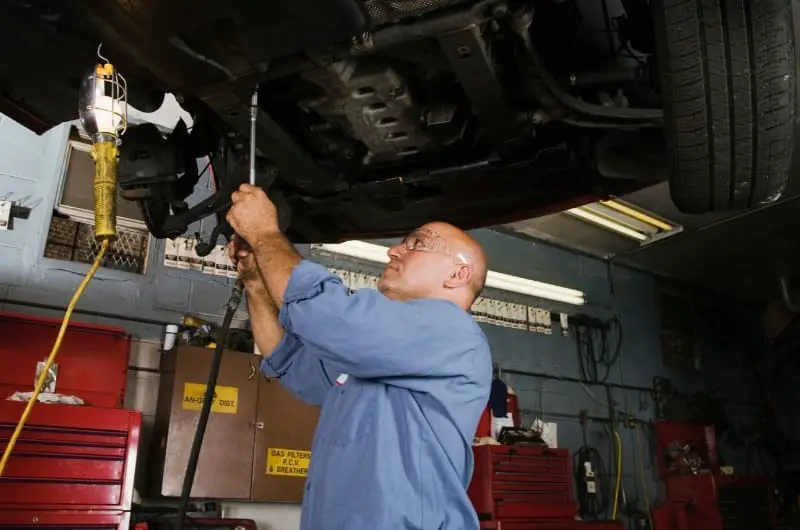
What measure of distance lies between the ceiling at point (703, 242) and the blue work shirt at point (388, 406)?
3.15 metres

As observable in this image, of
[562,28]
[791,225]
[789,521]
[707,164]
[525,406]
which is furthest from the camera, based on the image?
[789,521]

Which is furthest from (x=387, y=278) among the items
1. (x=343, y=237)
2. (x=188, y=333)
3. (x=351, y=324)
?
(x=188, y=333)

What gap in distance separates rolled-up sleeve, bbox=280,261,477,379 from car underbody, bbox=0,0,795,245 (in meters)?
0.45

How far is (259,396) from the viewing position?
2857 millimetres

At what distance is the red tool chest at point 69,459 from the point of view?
6.49 ft

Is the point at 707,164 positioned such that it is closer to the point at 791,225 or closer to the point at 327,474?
the point at 327,474

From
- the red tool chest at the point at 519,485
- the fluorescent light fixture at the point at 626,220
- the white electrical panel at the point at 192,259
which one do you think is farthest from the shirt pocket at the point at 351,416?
the fluorescent light fixture at the point at 626,220

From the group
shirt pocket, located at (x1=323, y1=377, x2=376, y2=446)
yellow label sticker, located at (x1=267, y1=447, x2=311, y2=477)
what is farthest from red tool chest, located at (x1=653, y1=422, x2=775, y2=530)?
shirt pocket, located at (x1=323, y1=377, x2=376, y2=446)

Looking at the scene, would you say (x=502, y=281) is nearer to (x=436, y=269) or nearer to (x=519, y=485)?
(x=519, y=485)

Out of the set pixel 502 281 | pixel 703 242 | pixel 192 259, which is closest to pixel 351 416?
pixel 192 259

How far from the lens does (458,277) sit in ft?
5.08

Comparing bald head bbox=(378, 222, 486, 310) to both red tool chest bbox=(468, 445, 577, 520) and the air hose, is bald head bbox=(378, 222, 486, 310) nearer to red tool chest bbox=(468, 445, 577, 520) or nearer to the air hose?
the air hose

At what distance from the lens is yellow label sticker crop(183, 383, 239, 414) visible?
106 inches

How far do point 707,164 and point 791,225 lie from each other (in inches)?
155
